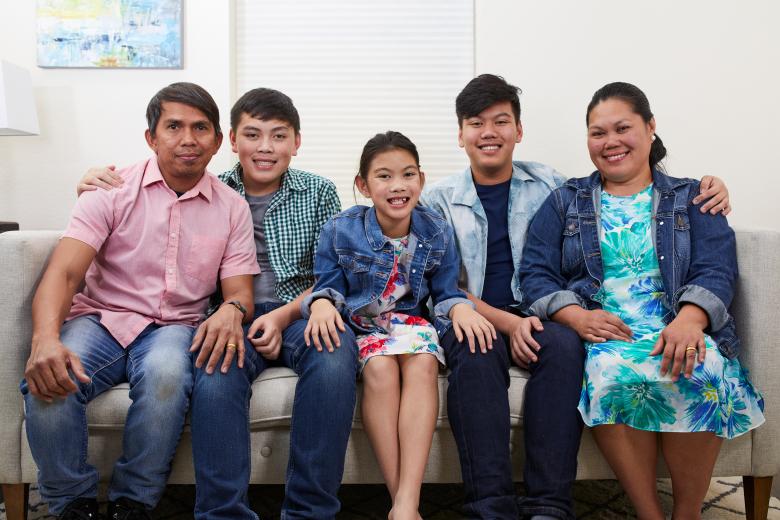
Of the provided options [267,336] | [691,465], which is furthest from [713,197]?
[267,336]

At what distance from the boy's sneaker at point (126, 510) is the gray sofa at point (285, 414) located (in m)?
0.14

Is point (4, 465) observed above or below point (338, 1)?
below

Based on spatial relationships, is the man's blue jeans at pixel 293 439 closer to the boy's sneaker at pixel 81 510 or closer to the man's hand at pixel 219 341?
the man's hand at pixel 219 341

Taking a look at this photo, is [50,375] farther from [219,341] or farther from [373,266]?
[373,266]

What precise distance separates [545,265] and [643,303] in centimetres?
26

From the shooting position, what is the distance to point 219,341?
4.37ft

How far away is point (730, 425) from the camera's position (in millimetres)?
1327

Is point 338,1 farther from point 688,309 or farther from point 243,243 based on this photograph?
point 688,309

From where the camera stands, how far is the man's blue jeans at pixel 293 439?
121cm

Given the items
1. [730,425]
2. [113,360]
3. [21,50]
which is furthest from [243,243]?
[21,50]

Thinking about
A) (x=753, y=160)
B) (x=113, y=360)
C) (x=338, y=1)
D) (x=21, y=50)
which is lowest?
(x=113, y=360)

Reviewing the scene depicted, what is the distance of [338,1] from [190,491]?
76.1 inches

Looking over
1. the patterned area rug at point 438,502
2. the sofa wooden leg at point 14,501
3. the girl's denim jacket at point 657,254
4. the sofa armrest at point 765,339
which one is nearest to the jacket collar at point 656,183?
the girl's denim jacket at point 657,254

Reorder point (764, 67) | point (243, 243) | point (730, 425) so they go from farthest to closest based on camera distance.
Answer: point (764, 67) < point (243, 243) < point (730, 425)
